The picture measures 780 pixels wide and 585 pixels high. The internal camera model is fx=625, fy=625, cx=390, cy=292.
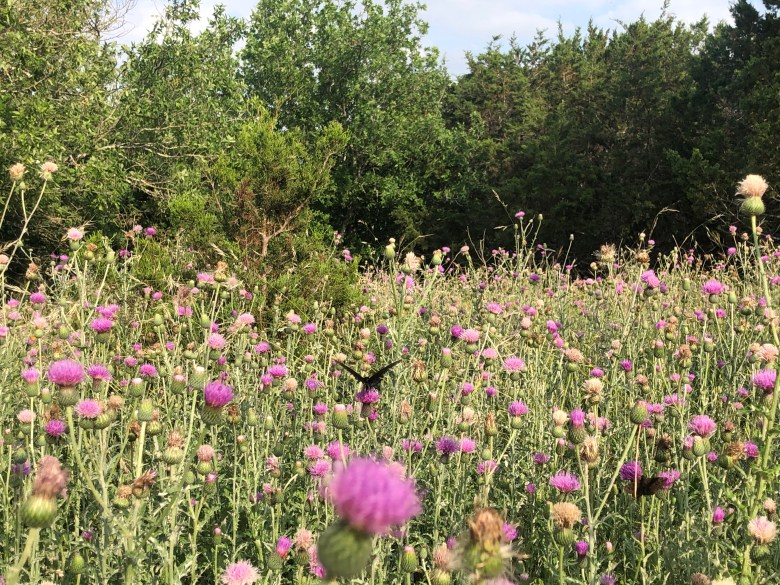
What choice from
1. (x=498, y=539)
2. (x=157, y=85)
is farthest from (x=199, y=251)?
(x=157, y=85)

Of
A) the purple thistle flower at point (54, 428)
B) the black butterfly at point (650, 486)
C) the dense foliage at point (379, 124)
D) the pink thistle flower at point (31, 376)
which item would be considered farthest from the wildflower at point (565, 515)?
the dense foliage at point (379, 124)

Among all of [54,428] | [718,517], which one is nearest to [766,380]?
[718,517]

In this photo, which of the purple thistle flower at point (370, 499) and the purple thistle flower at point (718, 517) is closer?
the purple thistle flower at point (370, 499)

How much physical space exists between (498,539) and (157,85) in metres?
12.8

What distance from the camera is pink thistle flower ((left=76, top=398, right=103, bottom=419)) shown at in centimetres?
174

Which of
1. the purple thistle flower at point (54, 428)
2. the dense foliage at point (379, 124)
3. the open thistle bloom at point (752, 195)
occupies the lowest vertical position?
the purple thistle flower at point (54, 428)

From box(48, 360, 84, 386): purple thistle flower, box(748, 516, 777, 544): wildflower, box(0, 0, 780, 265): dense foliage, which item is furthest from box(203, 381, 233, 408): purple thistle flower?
box(0, 0, 780, 265): dense foliage

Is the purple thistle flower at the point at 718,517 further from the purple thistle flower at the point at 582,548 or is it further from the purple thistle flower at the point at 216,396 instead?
the purple thistle flower at the point at 216,396

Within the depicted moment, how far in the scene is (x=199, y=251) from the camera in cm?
586

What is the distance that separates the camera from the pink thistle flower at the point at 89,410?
174cm

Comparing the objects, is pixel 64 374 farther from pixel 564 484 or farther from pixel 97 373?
pixel 564 484

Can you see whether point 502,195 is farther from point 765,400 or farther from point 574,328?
point 765,400

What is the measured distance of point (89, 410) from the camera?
175 cm

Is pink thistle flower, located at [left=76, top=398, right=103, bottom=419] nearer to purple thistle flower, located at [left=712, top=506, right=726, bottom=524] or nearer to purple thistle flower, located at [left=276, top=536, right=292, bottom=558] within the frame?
purple thistle flower, located at [left=276, top=536, right=292, bottom=558]
